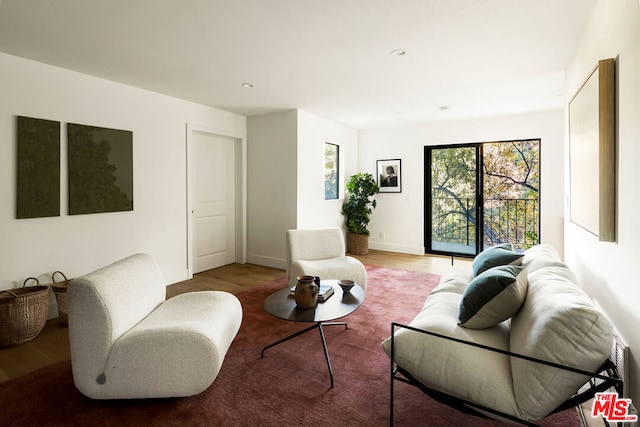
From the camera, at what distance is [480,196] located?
559cm

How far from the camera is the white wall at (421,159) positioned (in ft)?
16.2

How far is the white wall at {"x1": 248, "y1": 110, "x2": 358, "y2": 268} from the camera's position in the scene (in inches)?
194

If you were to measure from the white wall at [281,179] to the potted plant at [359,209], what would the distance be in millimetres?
723

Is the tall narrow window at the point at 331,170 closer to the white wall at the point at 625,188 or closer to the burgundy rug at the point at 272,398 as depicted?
the burgundy rug at the point at 272,398

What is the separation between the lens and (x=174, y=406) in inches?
72.8

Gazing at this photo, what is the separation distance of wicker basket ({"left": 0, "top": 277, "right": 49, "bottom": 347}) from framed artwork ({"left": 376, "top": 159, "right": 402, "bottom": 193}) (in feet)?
17.3

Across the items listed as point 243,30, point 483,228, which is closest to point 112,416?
point 243,30

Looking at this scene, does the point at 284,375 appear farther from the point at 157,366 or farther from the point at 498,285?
the point at 498,285

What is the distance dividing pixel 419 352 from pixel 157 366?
1366 mm

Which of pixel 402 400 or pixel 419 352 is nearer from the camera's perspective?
pixel 419 352

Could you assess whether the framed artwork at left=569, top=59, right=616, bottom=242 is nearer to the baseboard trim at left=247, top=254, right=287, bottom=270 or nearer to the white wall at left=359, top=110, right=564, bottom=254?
the white wall at left=359, top=110, right=564, bottom=254

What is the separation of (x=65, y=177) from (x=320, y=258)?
274 cm

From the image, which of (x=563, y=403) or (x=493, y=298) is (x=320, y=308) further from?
(x=563, y=403)
